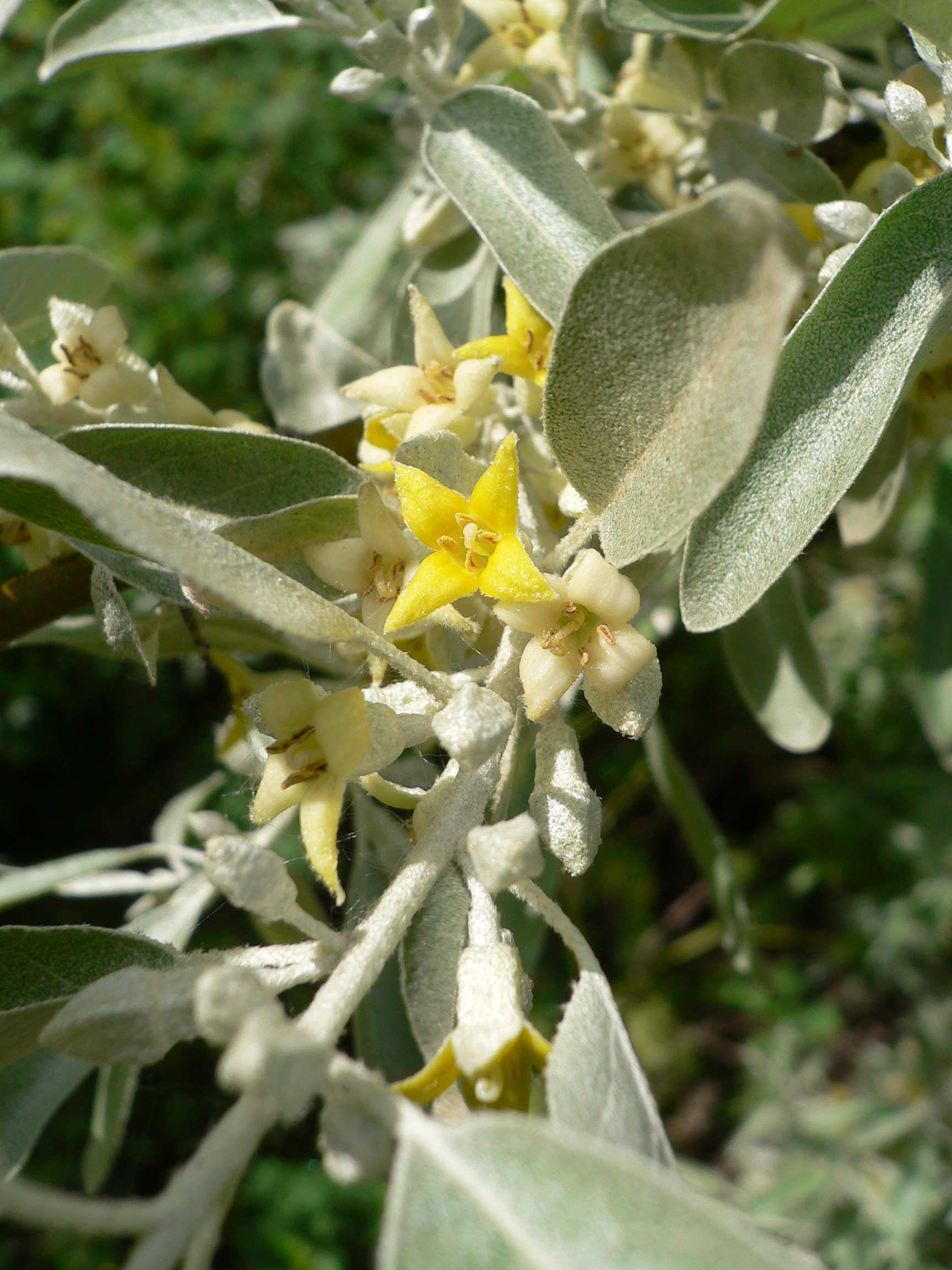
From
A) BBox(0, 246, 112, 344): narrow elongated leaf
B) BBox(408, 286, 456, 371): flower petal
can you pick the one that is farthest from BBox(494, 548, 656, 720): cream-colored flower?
BBox(0, 246, 112, 344): narrow elongated leaf

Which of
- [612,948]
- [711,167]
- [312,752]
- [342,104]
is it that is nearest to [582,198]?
[711,167]

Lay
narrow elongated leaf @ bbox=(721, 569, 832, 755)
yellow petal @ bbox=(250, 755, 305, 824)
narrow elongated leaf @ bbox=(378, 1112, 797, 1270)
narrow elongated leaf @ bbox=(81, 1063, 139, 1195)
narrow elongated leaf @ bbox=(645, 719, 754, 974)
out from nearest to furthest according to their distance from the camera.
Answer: narrow elongated leaf @ bbox=(378, 1112, 797, 1270)
yellow petal @ bbox=(250, 755, 305, 824)
narrow elongated leaf @ bbox=(81, 1063, 139, 1195)
narrow elongated leaf @ bbox=(721, 569, 832, 755)
narrow elongated leaf @ bbox=(645, 719, 754, 974)

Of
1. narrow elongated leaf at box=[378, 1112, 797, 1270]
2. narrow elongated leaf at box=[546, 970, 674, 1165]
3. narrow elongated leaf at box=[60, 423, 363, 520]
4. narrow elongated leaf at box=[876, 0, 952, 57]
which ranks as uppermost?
narrow elongated leaf at box=[876, 0, 952, 57]

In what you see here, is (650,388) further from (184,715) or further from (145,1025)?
(184,715)

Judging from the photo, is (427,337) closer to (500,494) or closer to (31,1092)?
(500,494)

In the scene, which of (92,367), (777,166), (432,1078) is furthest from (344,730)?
(777,166)

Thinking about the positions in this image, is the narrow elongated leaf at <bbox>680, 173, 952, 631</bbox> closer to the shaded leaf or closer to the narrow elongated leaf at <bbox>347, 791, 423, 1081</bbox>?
the narrow elongated leaf at <bbox>347, 791, 423, 1081</bbox>
